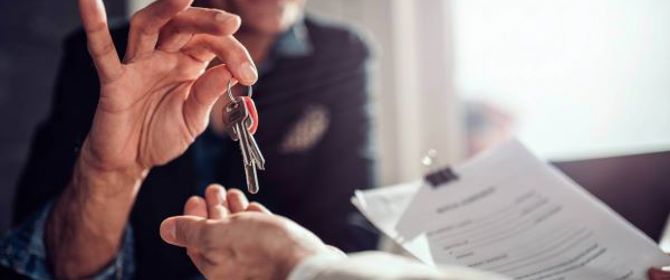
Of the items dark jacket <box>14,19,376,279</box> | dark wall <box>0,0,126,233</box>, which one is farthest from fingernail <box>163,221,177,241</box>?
dark wall <box>0,0,126,233</box>

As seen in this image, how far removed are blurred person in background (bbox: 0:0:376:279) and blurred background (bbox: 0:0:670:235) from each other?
0.36m

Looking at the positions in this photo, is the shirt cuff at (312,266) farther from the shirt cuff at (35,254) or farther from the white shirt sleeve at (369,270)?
the shirt cuff at (35,254)

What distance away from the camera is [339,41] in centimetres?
125

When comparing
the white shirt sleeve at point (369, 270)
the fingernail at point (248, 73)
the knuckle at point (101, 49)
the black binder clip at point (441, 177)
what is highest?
the knuckle at point (101, 49)

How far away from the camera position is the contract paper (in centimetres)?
48

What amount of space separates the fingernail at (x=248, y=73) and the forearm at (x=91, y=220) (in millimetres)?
190

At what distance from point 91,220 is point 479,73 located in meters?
1.48

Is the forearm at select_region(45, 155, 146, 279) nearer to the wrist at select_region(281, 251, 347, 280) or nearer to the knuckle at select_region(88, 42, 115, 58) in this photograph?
the knuckle at select_region(88, 42, 115, 58)

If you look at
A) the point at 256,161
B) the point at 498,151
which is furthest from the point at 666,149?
the point at 256,161

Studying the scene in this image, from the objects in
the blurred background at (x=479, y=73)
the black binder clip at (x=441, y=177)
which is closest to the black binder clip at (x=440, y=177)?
the black binder clip at (x=441, y=177)

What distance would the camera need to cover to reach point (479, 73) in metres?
1.85

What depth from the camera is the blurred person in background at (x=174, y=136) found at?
52cm

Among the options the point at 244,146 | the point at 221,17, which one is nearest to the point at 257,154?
the point at 244,146

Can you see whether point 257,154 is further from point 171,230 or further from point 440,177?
point 440,177
